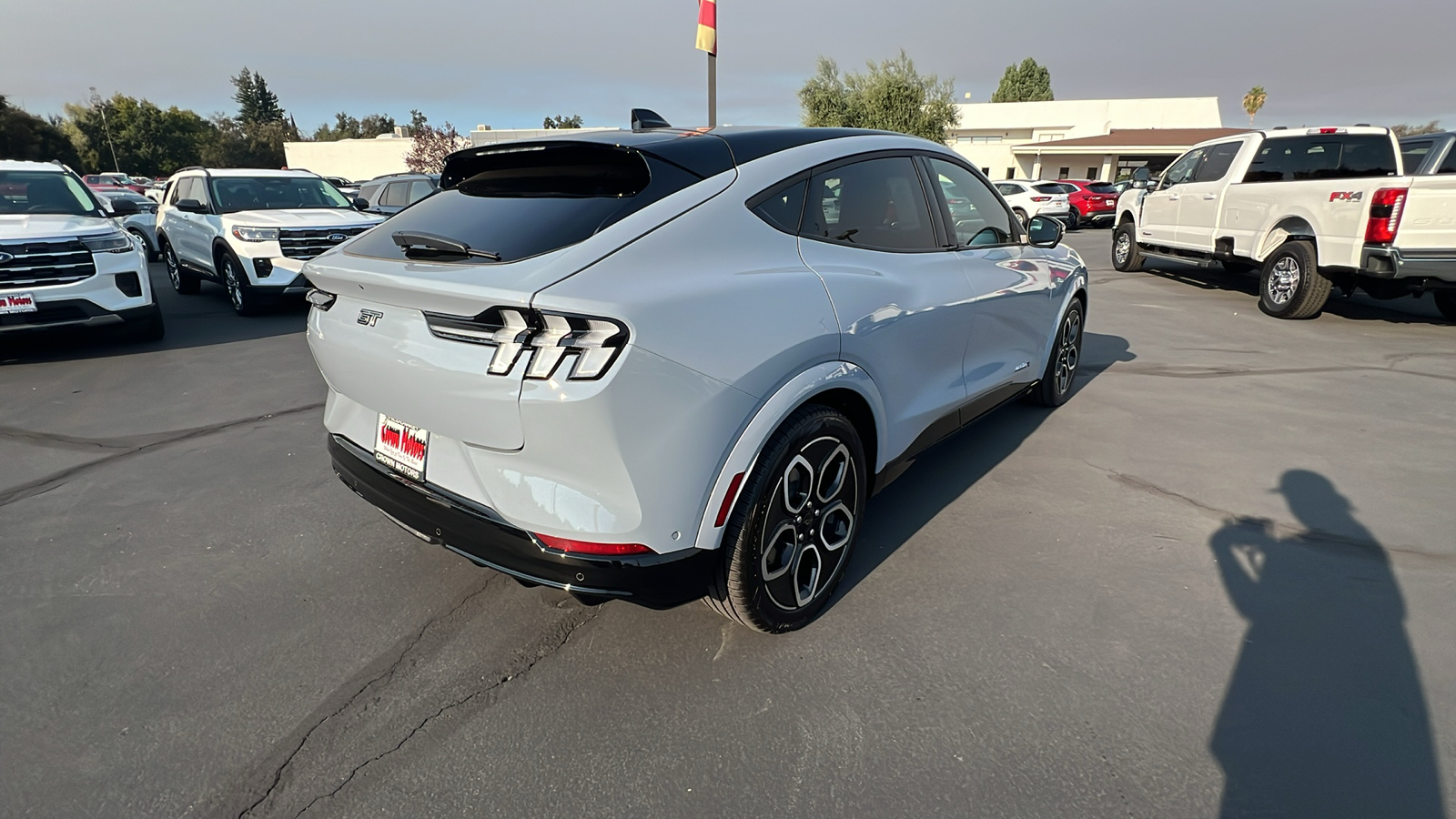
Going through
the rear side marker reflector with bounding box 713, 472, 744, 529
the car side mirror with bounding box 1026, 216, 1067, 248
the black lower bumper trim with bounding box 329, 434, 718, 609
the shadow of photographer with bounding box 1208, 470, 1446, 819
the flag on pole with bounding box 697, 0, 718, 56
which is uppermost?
the flag on pole with bounding box 697, 0, 718, 56

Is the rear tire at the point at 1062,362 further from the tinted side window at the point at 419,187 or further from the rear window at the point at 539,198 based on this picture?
the tinted side window at the point at 419,187

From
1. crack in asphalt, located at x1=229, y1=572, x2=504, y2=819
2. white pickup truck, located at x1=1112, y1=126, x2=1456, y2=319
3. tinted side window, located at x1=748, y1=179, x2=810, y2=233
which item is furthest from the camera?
white pickup truck, located at x1=1112, y1=126, x2=1456, y2=319

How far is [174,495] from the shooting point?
154 inches

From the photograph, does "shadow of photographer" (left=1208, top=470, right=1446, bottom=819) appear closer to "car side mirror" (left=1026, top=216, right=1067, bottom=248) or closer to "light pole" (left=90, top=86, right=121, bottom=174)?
"car side mirror" (left=1026, top=216, right=1067, bottom=248)

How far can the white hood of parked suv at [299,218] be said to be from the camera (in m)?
8.48

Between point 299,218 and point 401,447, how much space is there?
25.6 feet

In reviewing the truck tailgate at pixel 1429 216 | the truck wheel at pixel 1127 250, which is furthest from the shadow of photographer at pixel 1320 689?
the truck wheel at pixel 1127 250

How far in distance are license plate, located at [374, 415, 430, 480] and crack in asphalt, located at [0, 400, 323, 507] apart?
2848 millimetres

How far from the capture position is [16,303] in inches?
244

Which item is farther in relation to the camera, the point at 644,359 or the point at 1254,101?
the point at 1254,101

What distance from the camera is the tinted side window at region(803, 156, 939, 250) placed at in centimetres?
281

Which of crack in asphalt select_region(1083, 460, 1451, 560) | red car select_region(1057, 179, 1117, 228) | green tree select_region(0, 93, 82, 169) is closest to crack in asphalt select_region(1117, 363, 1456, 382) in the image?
crack in asphalt select_region(1083, 460, 1451, 560)

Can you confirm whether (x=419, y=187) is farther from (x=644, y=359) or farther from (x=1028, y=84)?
(x=1028, y=84)

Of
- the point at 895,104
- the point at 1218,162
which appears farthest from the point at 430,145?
the point at 1218,162
